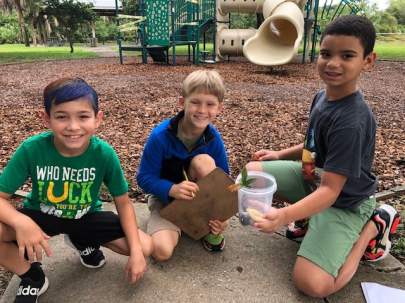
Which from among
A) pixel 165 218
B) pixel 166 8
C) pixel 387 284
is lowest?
pixel 387 284

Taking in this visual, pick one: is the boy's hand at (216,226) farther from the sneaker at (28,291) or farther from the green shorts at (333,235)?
the sneaker at (28,291)

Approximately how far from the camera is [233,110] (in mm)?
4828

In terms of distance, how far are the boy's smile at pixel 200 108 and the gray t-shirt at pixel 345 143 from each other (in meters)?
0.53

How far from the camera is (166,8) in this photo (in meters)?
9.37

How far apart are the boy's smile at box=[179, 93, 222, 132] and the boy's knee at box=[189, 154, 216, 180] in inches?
6.3

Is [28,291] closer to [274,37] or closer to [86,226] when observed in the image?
[86,226]

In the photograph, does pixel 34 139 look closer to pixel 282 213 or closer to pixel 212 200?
pixel 212 200

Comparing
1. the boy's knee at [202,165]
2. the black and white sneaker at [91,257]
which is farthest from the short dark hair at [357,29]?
the black and white sneaker at [91,257]

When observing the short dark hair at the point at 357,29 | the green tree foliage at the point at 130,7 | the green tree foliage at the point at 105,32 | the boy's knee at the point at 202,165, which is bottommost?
the green tree foliage at the point at 105,32

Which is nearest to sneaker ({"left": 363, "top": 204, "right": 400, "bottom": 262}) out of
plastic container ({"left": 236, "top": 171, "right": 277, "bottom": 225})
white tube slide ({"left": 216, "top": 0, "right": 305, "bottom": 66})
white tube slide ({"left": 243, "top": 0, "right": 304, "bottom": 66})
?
plastic container ({"left": 236, "top": 171, "right": 277, "bottom": 225})

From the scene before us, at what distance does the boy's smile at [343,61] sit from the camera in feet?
5.60

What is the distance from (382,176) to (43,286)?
8.00 feet

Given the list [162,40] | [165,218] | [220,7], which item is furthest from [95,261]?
[220,7]

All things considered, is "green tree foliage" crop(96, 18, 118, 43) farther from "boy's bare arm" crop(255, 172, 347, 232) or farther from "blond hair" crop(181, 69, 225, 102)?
"boy's bare arm" crop(255, 172, 347, 232)
